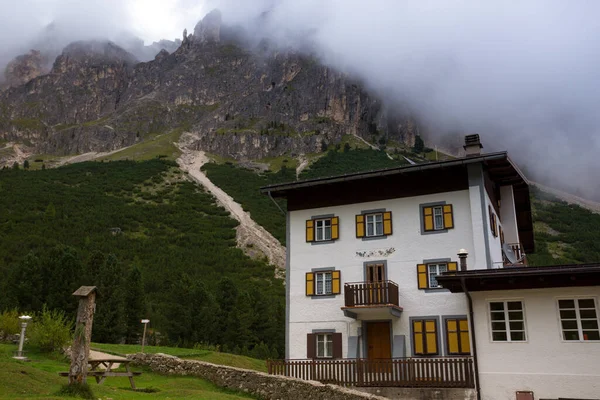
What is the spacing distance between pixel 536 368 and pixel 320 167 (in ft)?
400

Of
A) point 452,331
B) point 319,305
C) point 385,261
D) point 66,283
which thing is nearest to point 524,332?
point 452,331

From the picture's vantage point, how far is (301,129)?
567 feet

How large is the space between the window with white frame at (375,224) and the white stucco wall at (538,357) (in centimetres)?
712

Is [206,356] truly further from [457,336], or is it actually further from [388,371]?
[457,336]

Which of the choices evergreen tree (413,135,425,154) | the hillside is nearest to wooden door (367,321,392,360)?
the hillside

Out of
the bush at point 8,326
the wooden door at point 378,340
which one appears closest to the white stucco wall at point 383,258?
the wooden door at point 378,340

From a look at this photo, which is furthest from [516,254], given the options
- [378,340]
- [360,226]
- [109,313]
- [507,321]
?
[109,313]

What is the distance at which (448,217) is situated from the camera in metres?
24.1

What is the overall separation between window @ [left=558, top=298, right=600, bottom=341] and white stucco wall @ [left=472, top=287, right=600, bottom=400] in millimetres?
188

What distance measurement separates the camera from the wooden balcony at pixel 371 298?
23016mm

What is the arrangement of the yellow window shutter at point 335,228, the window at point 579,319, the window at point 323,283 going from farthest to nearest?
1. the yellow window shutter at point 335,228
2. the window at point 323,283
3. the window at point 579,319

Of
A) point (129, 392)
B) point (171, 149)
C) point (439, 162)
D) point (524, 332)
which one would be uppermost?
point (171, 149)

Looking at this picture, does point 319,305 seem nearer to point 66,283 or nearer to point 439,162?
point 439,162

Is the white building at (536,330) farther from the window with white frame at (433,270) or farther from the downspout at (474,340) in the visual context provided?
the window with white frame at (433,270)
